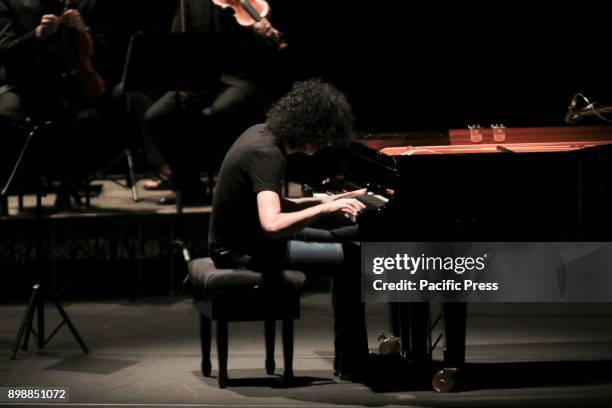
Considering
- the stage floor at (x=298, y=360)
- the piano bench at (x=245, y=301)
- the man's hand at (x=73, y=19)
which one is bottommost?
the stage floor at (x=298, y=360)

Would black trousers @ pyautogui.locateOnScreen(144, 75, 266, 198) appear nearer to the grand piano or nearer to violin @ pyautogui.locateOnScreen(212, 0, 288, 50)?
violin @ pyautogui.locateOnScreen(212, 0, 288, 50)

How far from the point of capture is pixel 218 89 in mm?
6977

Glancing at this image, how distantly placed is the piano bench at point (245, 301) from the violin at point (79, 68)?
85.3 inches

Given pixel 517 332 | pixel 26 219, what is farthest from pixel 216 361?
pixel 26 219

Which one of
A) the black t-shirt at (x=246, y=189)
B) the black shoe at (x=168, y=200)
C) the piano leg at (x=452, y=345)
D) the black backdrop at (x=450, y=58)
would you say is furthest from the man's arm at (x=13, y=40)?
the piano leg at (x=452, y=345)

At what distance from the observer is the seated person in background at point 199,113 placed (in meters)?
6.77

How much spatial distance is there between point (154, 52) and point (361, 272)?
6.66ft

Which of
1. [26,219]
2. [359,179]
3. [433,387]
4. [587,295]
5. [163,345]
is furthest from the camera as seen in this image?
[26,219]

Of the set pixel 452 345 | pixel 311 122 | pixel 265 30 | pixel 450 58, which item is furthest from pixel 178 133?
pixel 452 345

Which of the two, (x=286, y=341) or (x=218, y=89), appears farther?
(x=218, y=89)

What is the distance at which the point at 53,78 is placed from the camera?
21.9 ft

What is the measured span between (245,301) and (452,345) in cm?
77

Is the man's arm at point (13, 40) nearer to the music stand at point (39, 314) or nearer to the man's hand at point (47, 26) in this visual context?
the man's hand at point (47, 26)

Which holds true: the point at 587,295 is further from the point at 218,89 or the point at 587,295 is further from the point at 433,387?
the point at 218,89
